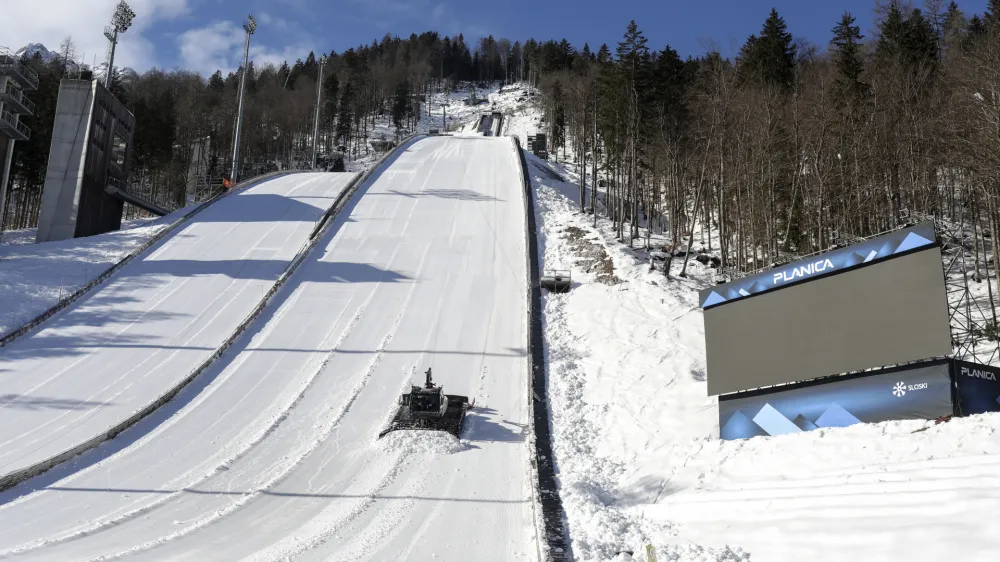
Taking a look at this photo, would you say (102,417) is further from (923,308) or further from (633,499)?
(923,308)

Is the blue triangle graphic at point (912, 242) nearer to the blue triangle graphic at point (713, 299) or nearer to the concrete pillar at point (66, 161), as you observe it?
the blue triangle graphic at point (713, 299)

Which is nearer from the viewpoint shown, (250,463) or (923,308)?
(923,308)

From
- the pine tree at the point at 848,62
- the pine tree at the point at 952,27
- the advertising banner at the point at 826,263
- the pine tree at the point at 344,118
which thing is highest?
the pine tree at the point at 344,118

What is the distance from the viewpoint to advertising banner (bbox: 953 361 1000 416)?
9.59m

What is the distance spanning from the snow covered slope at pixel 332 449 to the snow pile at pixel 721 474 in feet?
4.41

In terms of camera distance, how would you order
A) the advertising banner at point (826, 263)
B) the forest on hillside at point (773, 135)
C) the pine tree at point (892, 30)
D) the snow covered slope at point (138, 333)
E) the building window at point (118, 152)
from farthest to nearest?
the pine tree at point (892, 30) < the building window at point (118, 152) < the forest on hillside at point (773, 135) < the snow covered slope at point (138, 333) < the advertising banner at point (826, 263)

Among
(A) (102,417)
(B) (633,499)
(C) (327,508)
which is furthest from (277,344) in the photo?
(B) (633,499)

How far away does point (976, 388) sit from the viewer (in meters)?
9.80

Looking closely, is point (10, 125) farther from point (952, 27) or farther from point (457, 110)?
point (457, 110)

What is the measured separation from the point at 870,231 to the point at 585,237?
448 inches

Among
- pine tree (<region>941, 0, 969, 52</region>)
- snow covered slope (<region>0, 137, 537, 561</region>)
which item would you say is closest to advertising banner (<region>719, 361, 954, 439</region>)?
snow covered slope (<region>0, 137, 537, 561</region>)

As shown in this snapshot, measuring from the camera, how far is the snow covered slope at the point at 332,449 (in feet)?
33.5

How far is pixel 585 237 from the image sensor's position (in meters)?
29.8

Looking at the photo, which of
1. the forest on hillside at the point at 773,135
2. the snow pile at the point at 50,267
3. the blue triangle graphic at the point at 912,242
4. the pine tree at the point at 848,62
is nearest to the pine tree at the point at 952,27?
the forest on hillside at the point at 773,135
